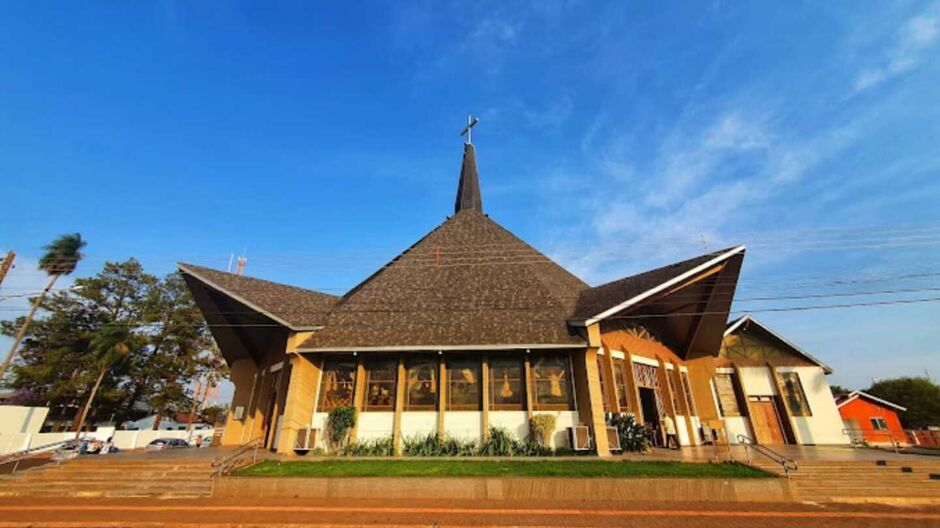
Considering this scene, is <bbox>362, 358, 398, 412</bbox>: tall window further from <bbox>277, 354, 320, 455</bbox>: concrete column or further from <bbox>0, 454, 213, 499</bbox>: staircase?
<bbox>0, 454, 213, 499</bbox>: staircase

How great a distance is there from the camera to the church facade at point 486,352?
13.8 m

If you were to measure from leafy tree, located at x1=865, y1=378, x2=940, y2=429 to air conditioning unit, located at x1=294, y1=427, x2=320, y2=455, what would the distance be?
56.8 m

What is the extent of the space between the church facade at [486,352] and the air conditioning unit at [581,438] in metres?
0.06

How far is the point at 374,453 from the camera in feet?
43.7

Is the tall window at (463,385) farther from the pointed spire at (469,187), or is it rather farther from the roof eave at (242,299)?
the pointed spire at (469,187)

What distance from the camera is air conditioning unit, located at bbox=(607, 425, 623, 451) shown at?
12.7 meters

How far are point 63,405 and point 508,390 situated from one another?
1711 inches

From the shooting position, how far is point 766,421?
20000 mm

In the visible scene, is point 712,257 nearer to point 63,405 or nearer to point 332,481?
point 332,481

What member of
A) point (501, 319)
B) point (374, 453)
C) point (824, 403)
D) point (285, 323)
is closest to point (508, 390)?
point (501, 319)

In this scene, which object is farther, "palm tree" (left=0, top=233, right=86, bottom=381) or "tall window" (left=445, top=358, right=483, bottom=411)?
"palm tree" (left=0, top=233, right=86, bottom=381)

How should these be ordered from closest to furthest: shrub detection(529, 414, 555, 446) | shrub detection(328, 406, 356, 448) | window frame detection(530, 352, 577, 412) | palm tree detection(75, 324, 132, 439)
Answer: shrub detection(529, 414, 555, 446) < shrub detection(328, 406, 356, 448) < window frame detection(530, 352, 577, 412) < palm tree detection(75, 324, 132, 439)

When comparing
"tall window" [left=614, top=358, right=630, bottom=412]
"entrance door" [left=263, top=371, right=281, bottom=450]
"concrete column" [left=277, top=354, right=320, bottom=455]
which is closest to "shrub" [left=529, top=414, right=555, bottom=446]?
"tall window" [left=614, top=358, right=630, bottom=412]

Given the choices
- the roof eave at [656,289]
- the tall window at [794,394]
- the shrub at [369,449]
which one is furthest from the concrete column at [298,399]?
the tall window at [794,394]
